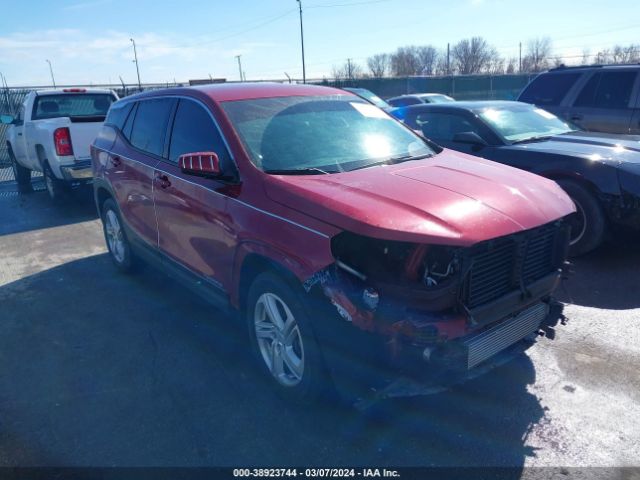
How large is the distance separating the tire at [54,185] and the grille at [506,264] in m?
8.89

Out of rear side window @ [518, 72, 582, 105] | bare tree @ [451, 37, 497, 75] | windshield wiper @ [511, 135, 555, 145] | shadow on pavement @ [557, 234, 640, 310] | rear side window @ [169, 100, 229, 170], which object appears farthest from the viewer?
bare tree @ [451, 37, 497, 75]

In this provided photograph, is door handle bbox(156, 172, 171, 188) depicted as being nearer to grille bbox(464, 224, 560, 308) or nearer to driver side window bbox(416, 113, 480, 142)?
grille bbox(464, 224, 560, 308)

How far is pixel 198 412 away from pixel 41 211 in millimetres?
8167

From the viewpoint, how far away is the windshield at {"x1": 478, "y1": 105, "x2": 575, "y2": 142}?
641cm

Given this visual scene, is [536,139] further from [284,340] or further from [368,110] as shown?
[284,340]

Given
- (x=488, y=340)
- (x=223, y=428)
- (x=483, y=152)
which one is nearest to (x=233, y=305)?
(x=223, y=428)

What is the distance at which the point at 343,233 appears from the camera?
2.73m

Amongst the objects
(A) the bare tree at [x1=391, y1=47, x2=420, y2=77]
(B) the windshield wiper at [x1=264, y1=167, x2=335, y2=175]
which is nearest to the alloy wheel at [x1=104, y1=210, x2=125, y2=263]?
(B) the windshield wiper at [x1=264, y1=167, x2=335, y2=175]

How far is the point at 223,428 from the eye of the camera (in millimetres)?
3166

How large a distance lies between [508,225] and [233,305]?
1962mm

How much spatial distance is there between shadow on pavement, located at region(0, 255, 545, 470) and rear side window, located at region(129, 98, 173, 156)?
1632 millimetres

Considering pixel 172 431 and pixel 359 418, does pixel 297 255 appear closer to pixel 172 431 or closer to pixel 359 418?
pixel 359 418

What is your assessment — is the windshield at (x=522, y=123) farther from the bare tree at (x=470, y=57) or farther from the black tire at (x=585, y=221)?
the bare tree at (x=470, y=57)

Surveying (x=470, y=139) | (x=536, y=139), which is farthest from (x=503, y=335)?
(x=536, y=139)
